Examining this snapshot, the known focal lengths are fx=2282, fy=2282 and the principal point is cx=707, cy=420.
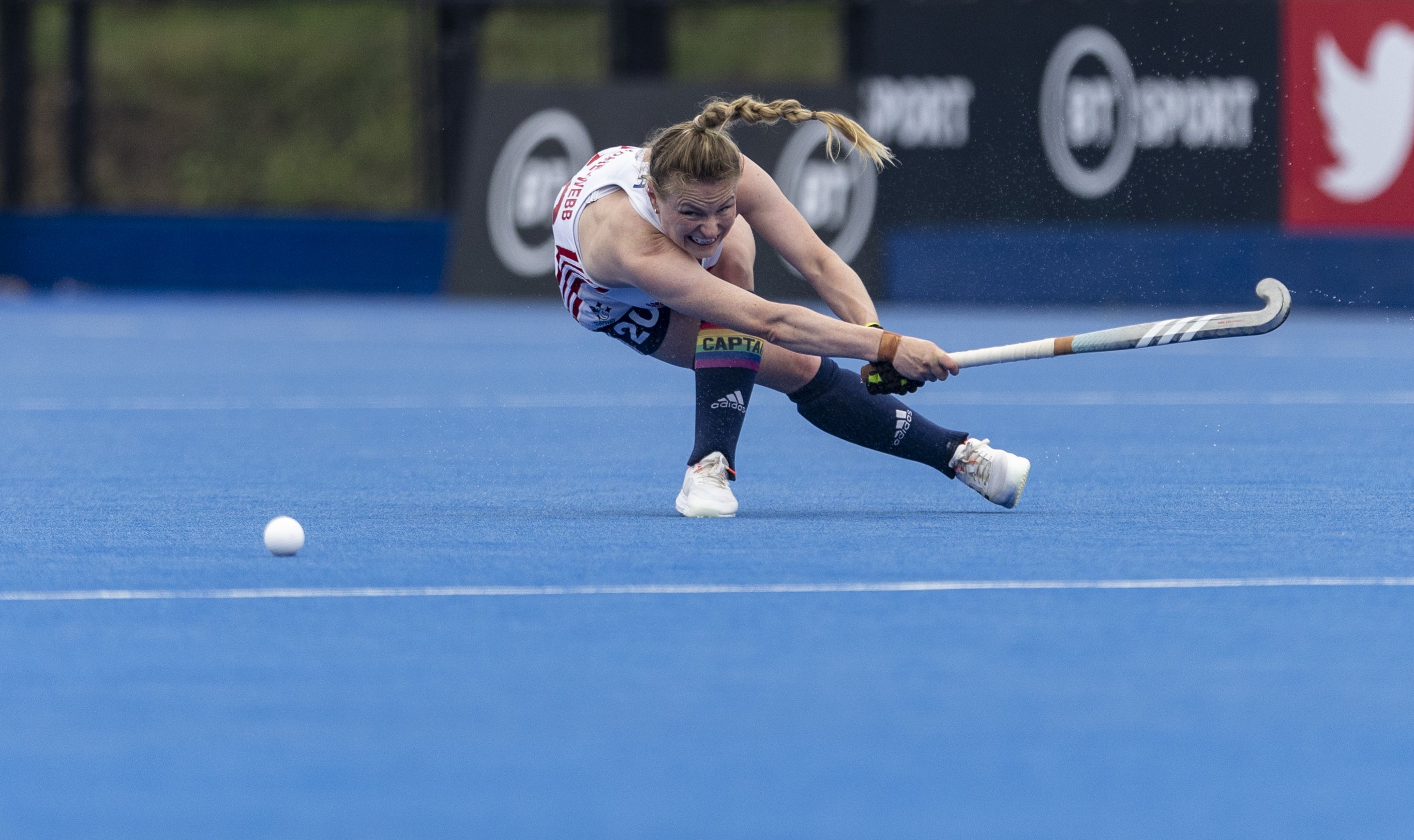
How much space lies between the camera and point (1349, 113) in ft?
53.7

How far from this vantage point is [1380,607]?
4.61m

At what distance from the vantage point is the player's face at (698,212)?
18.8 feet

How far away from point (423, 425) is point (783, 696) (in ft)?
18.6

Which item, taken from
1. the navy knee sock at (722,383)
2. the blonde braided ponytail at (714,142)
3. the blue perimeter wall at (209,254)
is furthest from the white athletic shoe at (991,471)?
the blue perimeter wall at (209,254)

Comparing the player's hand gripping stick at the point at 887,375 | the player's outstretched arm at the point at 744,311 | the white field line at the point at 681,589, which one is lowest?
the white field line at the point at 681,589

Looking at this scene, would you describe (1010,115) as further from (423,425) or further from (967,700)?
(967,700)

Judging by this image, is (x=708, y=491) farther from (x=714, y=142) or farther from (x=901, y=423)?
(x=714, y=142)

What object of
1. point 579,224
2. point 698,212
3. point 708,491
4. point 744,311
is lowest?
point 708,491

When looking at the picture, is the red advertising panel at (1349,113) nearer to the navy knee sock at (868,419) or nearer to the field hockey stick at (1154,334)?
the field hockey stick at (1154,334)

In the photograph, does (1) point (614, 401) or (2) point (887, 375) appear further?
(1) point (614, 401)

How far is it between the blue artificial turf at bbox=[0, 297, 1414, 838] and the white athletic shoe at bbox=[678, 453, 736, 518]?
100 millimetres

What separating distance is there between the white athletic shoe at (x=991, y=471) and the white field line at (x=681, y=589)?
1281 millimetres

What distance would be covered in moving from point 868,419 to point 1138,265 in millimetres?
11025

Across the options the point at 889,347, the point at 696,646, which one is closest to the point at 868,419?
the point at 889,347
